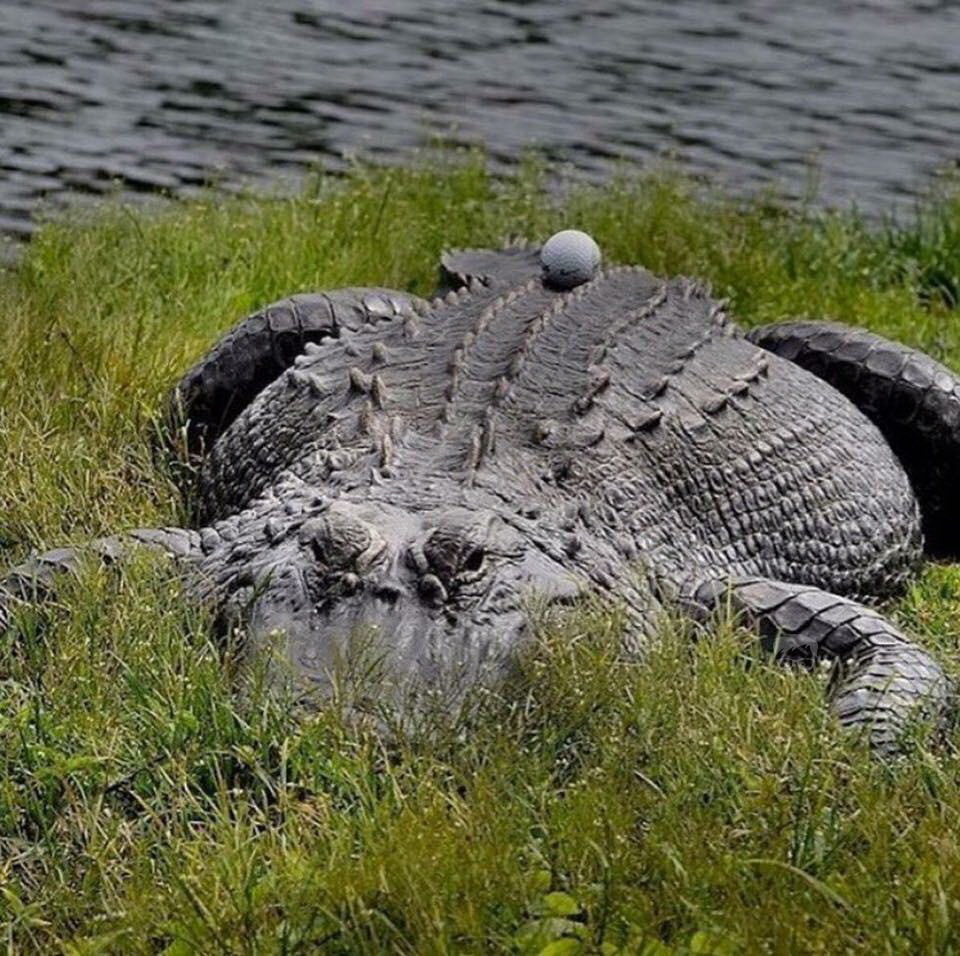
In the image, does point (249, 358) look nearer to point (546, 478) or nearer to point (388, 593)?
point (546, 478)

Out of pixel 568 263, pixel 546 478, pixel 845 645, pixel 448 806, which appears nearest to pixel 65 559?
pixel 546 478

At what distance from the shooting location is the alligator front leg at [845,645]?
467cm

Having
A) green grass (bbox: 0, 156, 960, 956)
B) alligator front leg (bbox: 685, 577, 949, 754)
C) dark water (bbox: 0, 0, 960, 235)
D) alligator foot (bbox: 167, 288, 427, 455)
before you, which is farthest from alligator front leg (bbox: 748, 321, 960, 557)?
dark water (bbox: 0, 0, 960, 235)

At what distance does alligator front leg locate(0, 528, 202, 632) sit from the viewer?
16.4ft

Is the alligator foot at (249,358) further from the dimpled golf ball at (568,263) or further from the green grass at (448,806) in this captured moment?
the green grass at (448,806)

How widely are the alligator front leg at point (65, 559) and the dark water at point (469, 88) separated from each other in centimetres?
534

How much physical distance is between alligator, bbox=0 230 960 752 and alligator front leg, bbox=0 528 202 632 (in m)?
0.01

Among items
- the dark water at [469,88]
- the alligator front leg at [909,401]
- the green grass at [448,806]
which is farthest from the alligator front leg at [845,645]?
the dark water at [469,88]

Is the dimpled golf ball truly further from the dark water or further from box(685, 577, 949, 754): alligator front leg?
the dark water

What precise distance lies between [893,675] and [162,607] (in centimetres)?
179

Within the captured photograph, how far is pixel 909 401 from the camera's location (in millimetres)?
6863

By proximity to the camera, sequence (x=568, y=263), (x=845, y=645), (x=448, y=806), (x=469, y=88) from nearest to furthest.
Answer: (x=448, y=806)
(x=845, y=645)
(x=568, y=263)
(x=469, y=88)

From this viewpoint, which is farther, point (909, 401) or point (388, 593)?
point (909, 401)

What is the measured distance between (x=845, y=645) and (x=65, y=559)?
211cm
